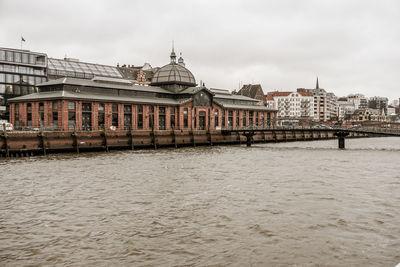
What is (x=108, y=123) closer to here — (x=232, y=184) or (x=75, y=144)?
(x=75, y=144)

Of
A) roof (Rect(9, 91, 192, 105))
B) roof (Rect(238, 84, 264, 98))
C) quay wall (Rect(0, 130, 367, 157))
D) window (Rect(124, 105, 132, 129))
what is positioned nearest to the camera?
quay wall (Rect(0, 130, 367, 157))

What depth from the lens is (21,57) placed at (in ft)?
308

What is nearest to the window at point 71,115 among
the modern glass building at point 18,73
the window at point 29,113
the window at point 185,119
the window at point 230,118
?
the window at point 29,113

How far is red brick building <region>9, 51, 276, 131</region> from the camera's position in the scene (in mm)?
65875

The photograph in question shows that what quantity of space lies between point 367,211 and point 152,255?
482 inches

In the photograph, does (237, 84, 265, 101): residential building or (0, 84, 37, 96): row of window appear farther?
(237, 84, 265, 101): residential building

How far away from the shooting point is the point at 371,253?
49.2 ft

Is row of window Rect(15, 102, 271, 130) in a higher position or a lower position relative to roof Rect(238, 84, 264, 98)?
lower

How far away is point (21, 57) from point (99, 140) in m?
47.8

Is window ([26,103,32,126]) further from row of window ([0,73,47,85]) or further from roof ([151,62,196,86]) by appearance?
roof ([151,62,196,86])

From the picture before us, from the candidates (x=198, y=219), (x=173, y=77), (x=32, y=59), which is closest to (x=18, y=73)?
(x=32, y=59)

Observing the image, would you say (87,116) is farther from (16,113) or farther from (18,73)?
(18,73)

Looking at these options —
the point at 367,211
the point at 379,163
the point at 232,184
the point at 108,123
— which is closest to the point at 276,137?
the point at 108,123

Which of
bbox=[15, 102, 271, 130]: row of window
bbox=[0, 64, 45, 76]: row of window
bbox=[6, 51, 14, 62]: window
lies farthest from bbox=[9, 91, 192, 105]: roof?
bbox=[6, 51, 14, 62]: window
